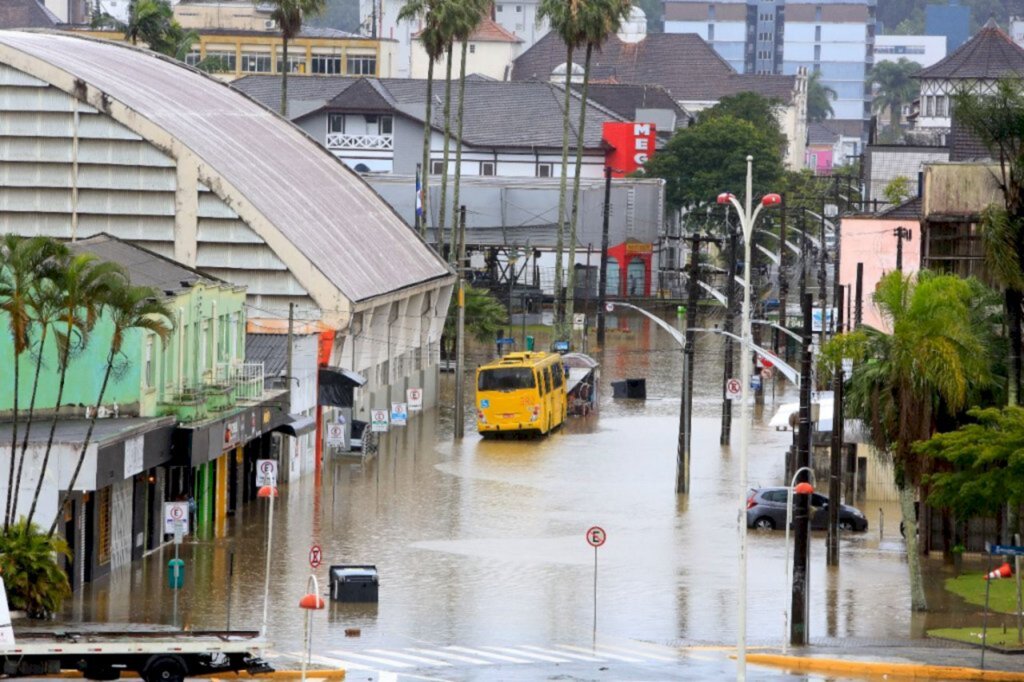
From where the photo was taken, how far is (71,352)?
49.3 meters

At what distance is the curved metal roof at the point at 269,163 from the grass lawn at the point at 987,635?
34.5 m

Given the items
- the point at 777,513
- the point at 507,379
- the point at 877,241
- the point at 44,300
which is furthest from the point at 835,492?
the point at 877,241

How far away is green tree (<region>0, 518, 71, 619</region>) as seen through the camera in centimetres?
4100

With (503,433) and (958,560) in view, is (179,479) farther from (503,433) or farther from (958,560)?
(503,433)

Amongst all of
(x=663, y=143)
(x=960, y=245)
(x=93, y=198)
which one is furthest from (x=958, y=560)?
(x=663, y=143)

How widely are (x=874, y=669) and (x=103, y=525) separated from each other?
1803cm

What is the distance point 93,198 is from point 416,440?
46.6 feet

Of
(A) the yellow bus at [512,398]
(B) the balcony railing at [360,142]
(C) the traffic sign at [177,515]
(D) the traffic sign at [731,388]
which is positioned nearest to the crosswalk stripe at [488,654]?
(C) the traffic sign at [177,515]

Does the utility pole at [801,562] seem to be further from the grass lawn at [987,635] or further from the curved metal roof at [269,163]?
the curved metal roof at [269,163]

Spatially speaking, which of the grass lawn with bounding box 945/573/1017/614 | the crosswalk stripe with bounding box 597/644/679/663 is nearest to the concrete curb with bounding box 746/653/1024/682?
the crosswalk stripe with bounding box 597/644/679/663

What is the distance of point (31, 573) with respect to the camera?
41.3 metres

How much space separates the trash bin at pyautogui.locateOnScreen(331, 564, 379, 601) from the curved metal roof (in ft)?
97.8

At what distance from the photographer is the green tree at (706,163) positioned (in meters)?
157

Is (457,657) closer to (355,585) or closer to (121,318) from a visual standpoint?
(355,585)
